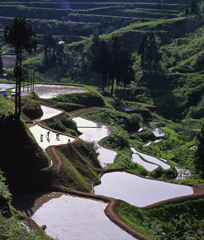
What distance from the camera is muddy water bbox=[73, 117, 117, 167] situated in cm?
2826

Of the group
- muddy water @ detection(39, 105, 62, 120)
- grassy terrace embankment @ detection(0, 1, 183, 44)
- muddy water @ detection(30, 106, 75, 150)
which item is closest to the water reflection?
muddy water @ detection(39, 105, 62, 120)

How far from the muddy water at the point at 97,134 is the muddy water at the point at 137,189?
3.82 metres

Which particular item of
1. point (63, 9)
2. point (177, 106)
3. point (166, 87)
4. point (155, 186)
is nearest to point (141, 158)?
point (155, 186)

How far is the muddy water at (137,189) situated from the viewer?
20.0 m

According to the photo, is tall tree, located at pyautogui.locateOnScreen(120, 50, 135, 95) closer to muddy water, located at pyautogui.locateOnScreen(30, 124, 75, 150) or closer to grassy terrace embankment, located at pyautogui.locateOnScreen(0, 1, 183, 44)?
muddy water, located at pyautogui.locateOnScreen(30, 124, 75, 150)

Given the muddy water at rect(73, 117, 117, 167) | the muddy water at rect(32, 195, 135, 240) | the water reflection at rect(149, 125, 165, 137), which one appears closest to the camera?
the muddy water at rect(32, 195, 135, 240)

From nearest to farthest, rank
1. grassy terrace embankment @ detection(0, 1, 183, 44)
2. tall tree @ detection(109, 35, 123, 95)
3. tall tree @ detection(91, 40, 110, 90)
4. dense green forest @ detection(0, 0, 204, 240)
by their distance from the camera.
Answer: dense green forest @ detection(0, 0, 204, 240) < tall tree @ detection(109, 35, 123, 95) < tall tree @ detection(91, 40, 110, 90) < grassy terrace embankment @ detection(0, 1, 183, 44)

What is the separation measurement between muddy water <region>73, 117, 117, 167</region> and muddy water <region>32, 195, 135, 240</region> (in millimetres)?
9330

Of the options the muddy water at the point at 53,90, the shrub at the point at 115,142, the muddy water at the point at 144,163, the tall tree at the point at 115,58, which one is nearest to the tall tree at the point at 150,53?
the tall tree at the point at 115,58

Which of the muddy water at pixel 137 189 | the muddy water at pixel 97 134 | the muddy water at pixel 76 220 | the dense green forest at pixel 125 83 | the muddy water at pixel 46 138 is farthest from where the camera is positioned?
the muddy water at pixel 97 134

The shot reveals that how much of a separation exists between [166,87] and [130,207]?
5560 cm

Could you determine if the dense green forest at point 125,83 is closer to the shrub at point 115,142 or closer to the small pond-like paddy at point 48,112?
the shrub at point 115,142

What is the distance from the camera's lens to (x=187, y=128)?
53000 mm

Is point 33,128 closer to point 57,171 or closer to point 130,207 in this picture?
point 57,171
